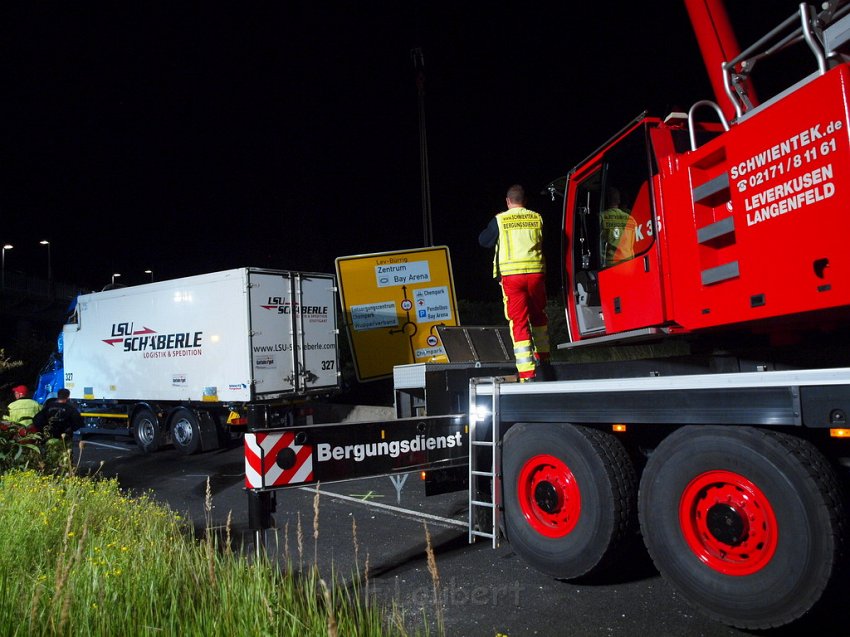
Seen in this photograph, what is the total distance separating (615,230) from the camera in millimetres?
5023

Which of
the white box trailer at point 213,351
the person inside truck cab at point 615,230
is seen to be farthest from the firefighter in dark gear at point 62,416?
the person inside truck cab at point 615,230

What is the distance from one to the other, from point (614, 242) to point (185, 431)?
10.0 m

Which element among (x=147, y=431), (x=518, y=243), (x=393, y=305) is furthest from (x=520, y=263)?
→ (x=147, y=431)

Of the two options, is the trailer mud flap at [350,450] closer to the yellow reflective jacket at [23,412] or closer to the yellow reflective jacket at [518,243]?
the yellow reflective jacket at [518,243]

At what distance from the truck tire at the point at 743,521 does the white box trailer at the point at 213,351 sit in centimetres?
853

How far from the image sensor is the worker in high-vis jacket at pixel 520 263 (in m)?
5.74

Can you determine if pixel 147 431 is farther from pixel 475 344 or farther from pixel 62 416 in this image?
pixel 475 344

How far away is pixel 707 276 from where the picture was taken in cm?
404

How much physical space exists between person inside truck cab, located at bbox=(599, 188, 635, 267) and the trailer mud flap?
→ 171cm

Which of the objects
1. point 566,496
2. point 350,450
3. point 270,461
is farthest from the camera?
point 350,450

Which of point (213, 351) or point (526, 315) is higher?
point (213, 351)

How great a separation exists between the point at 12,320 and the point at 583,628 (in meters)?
65.5

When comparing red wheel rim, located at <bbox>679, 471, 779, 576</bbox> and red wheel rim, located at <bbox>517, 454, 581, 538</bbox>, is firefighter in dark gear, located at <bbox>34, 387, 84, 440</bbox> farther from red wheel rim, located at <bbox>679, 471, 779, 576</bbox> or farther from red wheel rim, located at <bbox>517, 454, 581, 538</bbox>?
red wheel rim, located at <bbox>679, 471, 779, 576</bbox>


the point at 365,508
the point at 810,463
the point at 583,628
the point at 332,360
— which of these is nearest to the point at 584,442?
the point at 583,628
